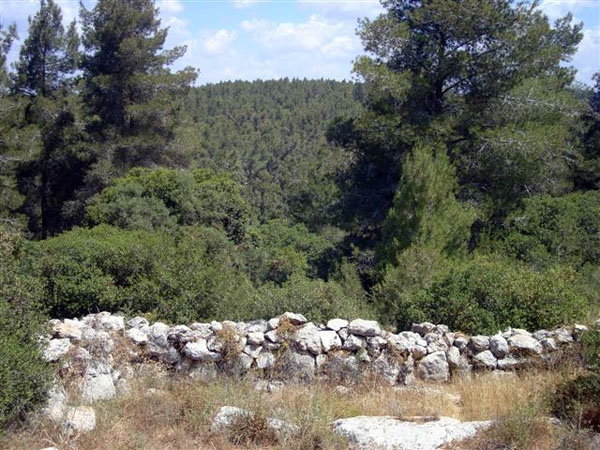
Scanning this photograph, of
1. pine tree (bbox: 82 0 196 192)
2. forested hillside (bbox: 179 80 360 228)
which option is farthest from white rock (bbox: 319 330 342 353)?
forested hillside (bbox: 179 80 360 228)

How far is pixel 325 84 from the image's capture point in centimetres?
8962

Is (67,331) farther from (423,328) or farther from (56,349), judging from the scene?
(423,328)

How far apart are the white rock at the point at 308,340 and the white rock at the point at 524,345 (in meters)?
2.21

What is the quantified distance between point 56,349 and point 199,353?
4.83ft

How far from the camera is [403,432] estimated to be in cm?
493

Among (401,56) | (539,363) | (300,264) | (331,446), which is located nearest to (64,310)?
(331,446)

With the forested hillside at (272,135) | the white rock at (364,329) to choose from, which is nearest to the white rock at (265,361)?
the white rock at (364,329)

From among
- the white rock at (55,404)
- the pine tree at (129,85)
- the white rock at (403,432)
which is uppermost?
the pine tree at (129,85)

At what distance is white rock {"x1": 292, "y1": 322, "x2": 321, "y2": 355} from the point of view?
21.7 ft

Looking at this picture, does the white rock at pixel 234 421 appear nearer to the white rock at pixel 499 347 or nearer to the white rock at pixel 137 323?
the white rock at pixel 137 323

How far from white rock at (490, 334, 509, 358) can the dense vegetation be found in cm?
90

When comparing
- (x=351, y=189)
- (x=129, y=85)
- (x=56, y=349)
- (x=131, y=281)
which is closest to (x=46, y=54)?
(x=129, y=85)

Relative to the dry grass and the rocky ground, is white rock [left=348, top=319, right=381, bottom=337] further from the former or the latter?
the dry grass

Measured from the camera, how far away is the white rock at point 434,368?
6.71m
